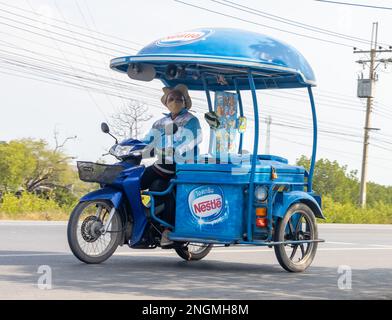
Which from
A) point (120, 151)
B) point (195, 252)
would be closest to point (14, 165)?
point (195, 252)

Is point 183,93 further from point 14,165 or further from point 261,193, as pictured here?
point 14,165

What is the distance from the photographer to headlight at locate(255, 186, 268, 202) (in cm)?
1034

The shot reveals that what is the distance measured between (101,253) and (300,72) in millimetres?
3185

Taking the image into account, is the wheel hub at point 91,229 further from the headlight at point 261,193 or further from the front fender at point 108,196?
the headlight at point 261,193

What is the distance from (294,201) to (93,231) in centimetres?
239

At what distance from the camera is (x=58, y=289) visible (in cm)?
825

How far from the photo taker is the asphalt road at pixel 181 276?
8344mm

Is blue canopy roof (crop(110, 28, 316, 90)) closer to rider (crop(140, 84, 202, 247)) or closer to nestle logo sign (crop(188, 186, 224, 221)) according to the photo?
rider (crop(140, 84, 202, 247))

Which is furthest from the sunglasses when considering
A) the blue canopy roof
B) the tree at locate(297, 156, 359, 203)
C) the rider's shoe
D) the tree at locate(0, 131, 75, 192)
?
the tree at locate(297, 156, 359, 203)

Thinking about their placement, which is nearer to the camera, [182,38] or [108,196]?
[182,38]

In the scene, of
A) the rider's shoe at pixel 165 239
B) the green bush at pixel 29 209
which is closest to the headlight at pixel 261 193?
the rider's shoe at pixel 165 239

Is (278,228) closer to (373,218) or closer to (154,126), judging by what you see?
(154,126)

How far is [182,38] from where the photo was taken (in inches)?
405
